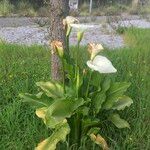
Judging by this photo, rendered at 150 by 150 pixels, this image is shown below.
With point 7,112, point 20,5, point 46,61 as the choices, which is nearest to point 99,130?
point 7,112

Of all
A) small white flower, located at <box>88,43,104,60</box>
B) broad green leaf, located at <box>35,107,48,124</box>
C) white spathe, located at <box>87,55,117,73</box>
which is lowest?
broad green leaf, located at <box>35,107,48,124</box>

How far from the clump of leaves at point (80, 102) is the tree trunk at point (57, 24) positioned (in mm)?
775

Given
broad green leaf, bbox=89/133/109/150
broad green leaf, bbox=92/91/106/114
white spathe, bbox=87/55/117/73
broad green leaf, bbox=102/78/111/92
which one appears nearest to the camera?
white spathe, bbox=87/55/117/73

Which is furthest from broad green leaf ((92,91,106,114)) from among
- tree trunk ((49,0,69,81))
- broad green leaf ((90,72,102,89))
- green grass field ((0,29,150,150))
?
tree trunk ((49,0,69,81))

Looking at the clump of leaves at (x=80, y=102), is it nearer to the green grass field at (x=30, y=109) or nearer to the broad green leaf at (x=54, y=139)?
the broad green leaf at (x=54, y=139)

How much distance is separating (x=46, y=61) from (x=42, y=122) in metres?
1.92

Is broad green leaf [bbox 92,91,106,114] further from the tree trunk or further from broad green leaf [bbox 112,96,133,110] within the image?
the tree trunk

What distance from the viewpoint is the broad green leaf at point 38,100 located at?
4.05 meters

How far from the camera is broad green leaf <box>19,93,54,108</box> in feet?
13.3

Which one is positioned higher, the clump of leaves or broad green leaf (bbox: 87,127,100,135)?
the clump of leaves

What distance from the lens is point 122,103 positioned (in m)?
4.11

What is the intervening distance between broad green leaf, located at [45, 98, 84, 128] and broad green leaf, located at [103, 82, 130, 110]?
33 cm

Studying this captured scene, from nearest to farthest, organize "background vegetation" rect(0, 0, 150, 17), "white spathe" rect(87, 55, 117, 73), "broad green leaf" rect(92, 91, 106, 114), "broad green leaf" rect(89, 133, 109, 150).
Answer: "white spathe" rect(87, 55, 117, 73), "broad green leaf" rect(89, 133, 109, 150), "broad green leaf" rect(92, 91, 106, 114), "background vegetation" rect(0, 0, 150, 17)

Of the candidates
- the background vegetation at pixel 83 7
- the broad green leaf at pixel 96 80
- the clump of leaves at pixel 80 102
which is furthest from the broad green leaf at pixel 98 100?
the background vegetation at pixel 83 7
